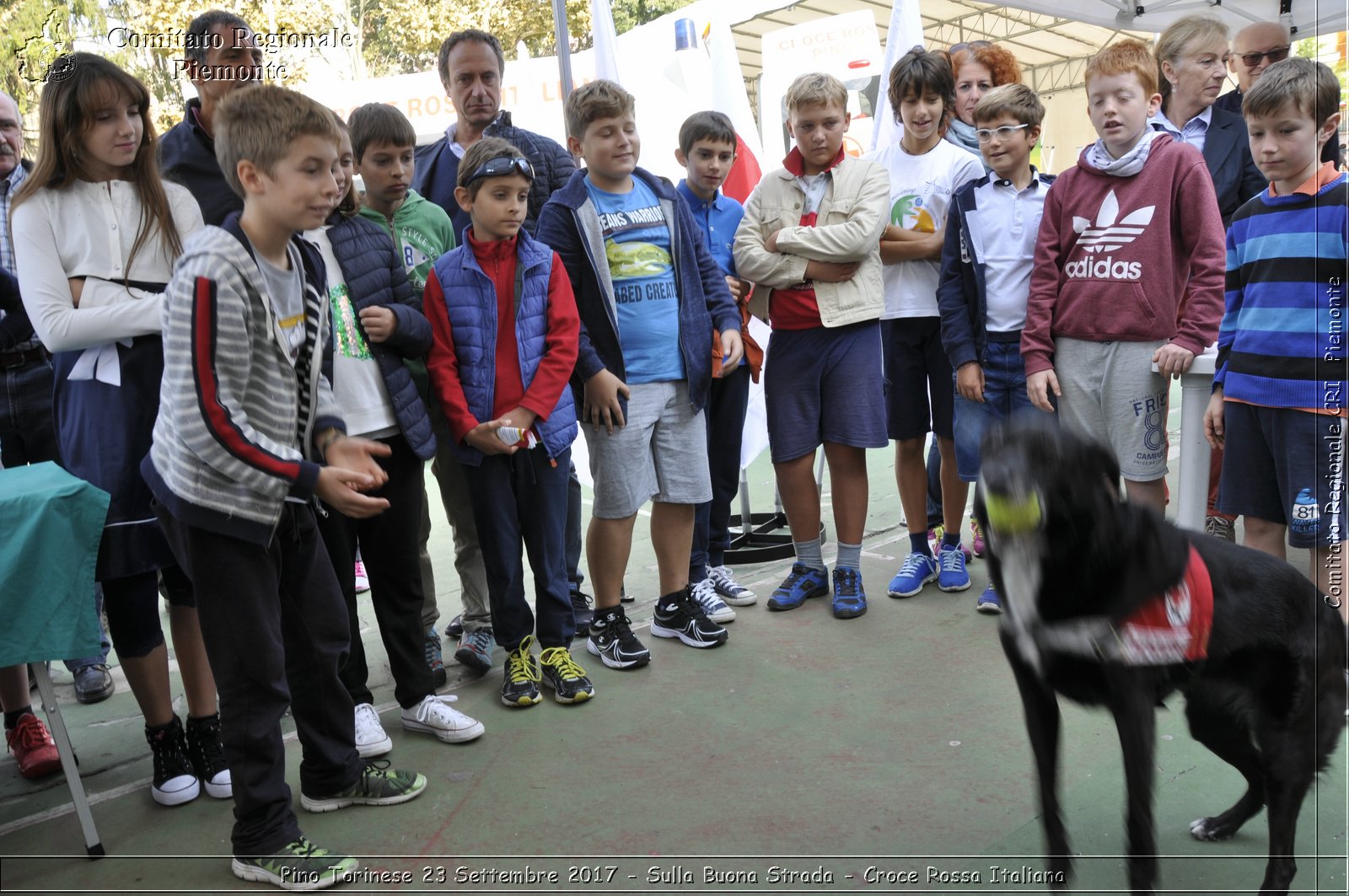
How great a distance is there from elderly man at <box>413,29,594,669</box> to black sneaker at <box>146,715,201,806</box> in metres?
1.16

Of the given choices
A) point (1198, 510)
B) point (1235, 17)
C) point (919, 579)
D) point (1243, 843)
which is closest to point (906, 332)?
point (919, 579)

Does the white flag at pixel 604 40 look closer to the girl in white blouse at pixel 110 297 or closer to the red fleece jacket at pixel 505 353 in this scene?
the red fleece jacket at pixel 505 353

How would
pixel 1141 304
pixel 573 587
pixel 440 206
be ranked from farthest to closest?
pixel 573 587 → pixel 440 206 → pixel 1141 304

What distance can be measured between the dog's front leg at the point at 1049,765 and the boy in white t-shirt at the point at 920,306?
2.21 metres

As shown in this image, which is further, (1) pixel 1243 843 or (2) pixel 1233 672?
(1) pixel 1243 843

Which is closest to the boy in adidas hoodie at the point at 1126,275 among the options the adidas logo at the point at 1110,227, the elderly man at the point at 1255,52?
the adidas logo at the point at 1110,227

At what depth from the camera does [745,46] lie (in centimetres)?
1878

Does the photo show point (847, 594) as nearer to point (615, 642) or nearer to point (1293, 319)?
point (615, 642)

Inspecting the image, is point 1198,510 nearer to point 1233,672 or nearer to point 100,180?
point 1233,672

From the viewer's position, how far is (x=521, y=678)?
3289mm

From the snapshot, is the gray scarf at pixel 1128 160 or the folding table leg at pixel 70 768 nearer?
the folding table leg at pixel 70 768

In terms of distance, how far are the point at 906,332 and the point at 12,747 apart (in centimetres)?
351

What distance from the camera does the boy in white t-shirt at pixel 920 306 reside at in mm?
4148

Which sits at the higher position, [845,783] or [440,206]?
[440,206]
